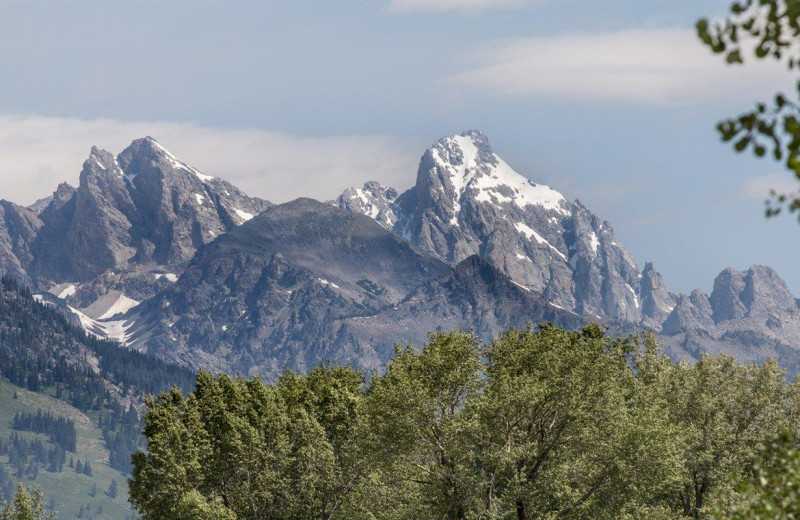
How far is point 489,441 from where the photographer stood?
2822 inches

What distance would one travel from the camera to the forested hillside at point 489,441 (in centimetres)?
7200

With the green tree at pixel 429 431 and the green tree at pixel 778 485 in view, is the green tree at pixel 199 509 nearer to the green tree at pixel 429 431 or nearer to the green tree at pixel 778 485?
the green tree at pixel 429 431

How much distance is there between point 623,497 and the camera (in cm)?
7350

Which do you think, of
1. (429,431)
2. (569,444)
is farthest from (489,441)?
(569,444)

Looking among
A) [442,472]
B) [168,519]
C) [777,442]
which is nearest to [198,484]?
[168,519]

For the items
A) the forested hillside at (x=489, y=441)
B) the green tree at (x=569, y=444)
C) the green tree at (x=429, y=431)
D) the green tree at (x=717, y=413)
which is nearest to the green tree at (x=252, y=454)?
the forested hillside at (x=489, y=441)

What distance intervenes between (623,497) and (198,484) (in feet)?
145

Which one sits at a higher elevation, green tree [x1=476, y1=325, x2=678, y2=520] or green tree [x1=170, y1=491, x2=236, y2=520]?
green tree [x1=476, y1=325, x2=678, y2=520]

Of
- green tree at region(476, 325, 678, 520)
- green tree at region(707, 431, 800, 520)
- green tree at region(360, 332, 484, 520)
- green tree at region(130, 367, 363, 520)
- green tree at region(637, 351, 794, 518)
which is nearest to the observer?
green tree at region(707, 431, 800, 520)

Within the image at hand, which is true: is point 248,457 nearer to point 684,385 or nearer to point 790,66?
point 684,385

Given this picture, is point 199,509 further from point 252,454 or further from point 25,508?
point 25,508

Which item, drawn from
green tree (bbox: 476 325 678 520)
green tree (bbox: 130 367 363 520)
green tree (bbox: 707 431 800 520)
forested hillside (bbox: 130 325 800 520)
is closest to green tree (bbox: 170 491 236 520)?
forested hillside (bbox: 130 325 800 520)

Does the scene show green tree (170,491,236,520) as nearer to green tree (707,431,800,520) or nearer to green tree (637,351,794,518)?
green tree (637,351,794,518)

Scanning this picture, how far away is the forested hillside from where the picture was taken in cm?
7200
